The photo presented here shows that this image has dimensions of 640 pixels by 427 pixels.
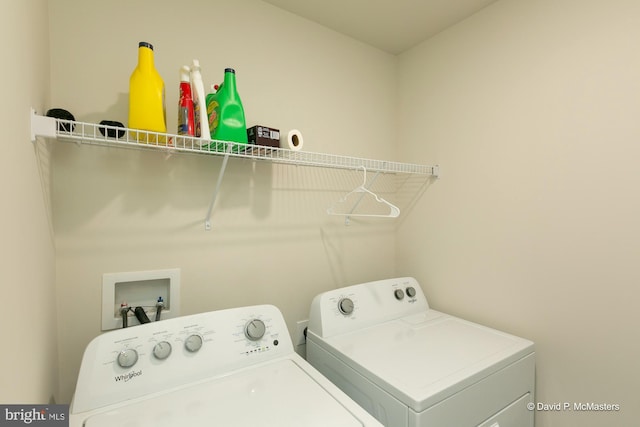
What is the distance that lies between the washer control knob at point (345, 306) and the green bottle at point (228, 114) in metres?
0.91

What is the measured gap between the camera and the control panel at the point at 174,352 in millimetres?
953

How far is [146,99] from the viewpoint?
40.0 inches

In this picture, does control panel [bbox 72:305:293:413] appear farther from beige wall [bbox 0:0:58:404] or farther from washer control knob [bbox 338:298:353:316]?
washer control knob [bbox 338:298:353:316]

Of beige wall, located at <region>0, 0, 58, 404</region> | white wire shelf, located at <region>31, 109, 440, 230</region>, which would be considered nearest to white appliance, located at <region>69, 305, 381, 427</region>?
beige wall, located at <region>0, 0, 58, 404</region>

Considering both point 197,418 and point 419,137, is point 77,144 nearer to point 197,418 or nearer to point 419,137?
point 197,418

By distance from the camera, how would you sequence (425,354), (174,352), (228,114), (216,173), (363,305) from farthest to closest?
1. (363,305)
2. (216,173)
3. (425,354)
4. (228,114)
5. (174,352)

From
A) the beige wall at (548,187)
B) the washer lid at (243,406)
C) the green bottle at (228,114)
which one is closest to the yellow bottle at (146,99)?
the green bottle at (228,114)

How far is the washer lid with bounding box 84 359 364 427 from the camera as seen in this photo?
87 cm

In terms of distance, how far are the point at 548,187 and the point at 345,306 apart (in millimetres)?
1103

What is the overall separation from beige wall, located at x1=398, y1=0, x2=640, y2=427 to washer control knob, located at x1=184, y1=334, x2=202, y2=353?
4.60 feet

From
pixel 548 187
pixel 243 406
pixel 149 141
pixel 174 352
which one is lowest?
pixel 243 406

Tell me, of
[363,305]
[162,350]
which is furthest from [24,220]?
[363,305]

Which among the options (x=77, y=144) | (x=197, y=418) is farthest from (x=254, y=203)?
(x=197, y=418)

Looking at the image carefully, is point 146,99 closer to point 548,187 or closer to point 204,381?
point 204,381
